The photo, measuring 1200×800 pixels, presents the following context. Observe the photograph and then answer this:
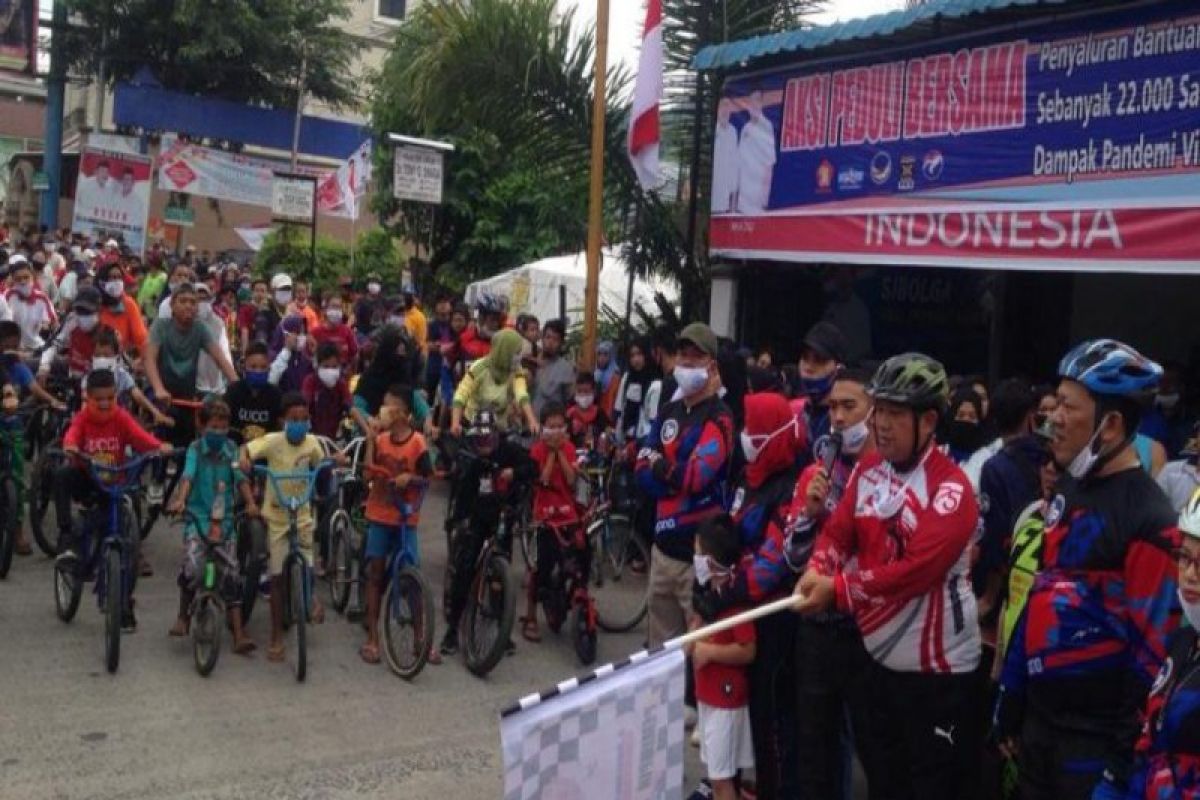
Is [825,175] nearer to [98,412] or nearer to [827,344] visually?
[827,344]

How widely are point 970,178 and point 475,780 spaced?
557 cm

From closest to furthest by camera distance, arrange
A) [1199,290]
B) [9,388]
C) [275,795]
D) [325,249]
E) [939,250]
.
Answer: [275,795] → [9,388] → [939,250] → [1199,290] → [325,249]

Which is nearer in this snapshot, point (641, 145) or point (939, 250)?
point (939, 250)

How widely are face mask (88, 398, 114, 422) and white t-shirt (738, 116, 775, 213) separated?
18.5 feet

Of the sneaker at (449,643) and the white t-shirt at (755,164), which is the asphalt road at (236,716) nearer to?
the sneaker at (449,643)

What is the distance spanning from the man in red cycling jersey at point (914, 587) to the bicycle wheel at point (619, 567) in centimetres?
498

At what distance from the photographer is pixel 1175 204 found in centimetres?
800

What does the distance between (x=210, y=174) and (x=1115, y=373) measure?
2678cm

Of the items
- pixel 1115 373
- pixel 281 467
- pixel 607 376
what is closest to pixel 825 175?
pixel 607 376

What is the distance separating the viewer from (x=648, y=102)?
1120 cm

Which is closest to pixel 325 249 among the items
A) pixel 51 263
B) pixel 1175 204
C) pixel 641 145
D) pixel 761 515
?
pixel 51 263

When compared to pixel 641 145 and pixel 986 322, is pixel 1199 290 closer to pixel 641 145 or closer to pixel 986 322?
pixel 986 322

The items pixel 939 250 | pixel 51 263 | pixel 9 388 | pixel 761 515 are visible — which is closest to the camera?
pixel 761 515

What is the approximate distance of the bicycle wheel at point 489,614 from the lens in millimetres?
7577
